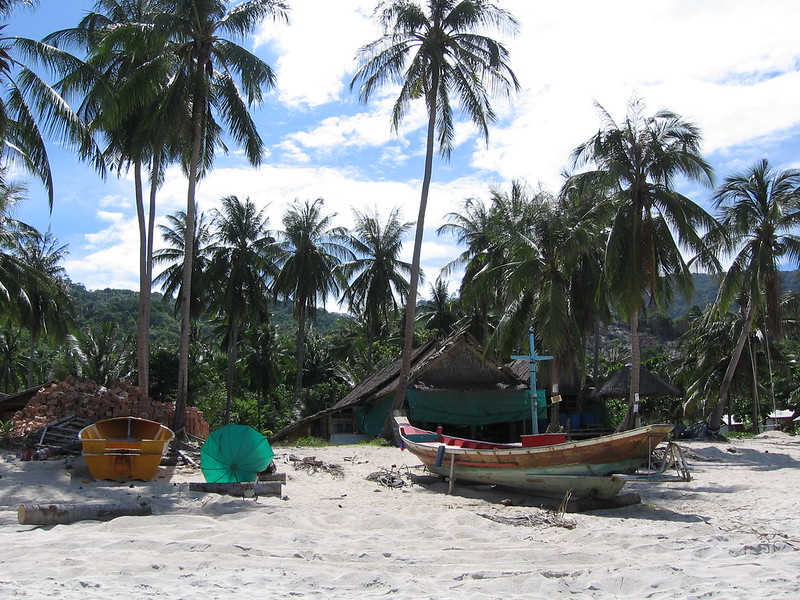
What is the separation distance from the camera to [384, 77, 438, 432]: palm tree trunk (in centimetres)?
2209

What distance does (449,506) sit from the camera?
11242 mm

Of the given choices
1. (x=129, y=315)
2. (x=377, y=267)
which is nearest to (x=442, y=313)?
(x=377, y=267)

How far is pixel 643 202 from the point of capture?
62.3 feet

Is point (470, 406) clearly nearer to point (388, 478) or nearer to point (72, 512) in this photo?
point (388, 478)

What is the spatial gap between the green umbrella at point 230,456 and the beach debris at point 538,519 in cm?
397

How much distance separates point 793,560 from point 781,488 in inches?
262

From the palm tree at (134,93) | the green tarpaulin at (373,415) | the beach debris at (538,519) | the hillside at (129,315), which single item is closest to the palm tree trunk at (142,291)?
the palm tree at (134,93)

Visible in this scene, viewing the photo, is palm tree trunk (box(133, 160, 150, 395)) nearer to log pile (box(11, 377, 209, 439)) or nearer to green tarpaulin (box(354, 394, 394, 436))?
log pile (box(11, 377, 209, 439))

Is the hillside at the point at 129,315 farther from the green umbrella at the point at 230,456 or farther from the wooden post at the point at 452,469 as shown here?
the green umbrella at the point at 230,456

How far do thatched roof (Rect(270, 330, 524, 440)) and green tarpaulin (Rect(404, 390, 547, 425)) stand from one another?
0.33 metres

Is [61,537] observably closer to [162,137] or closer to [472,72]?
[162,137]

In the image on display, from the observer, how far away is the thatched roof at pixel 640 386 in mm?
23156

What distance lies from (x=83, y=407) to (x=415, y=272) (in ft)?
35.4

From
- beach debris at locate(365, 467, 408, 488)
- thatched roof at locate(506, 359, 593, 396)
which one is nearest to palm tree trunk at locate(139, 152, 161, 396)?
beach debris at locate(365, 467, 408, 488)
